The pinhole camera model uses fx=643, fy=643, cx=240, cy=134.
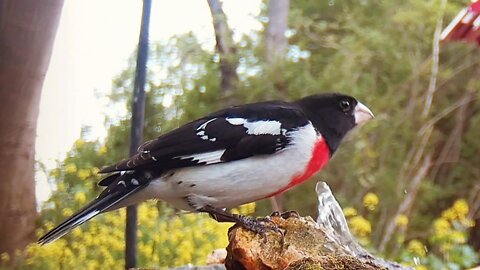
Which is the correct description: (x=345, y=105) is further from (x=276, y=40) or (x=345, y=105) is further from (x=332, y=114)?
(x=276, y=40)

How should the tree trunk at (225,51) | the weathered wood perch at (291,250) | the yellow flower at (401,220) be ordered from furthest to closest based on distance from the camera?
the yellow flower at (401,220), the tree trunk at (225,51), the weathered wood perch at (291,250)

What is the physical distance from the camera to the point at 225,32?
1.48 m

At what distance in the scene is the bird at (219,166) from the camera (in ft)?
2.90

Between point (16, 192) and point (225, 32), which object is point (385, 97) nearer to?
point (225, 32)

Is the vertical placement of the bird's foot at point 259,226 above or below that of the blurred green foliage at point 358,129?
above

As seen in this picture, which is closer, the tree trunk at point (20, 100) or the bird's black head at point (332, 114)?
the bird's black head at point (332, 114)

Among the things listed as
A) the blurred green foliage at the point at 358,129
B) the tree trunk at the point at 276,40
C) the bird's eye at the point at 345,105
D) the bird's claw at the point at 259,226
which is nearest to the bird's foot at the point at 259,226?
the bird's claw at the point at 259,226

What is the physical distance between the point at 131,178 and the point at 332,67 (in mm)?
853

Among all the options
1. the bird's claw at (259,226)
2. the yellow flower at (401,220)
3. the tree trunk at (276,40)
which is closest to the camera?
the bird's claw at (259,226)

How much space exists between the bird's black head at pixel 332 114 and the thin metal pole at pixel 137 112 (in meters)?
0.28

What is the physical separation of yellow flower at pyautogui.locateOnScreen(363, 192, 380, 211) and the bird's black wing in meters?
0.79

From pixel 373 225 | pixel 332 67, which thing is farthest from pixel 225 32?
pixel 373 225

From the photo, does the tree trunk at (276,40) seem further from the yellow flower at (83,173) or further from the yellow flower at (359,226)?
Result: the yellow flower at (83,173)

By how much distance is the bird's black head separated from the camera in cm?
97
